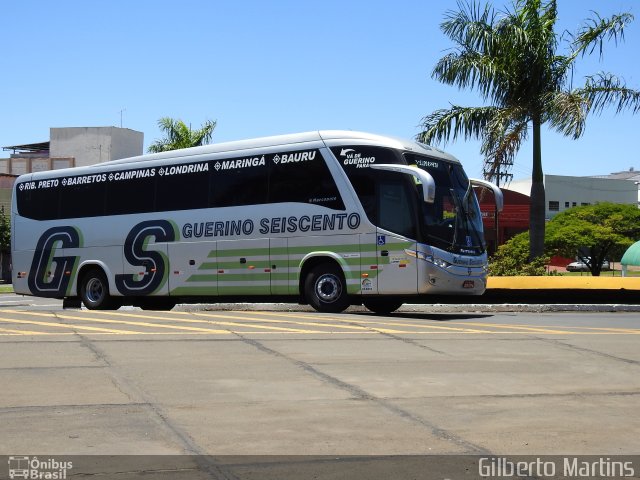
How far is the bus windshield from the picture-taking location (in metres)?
17.8

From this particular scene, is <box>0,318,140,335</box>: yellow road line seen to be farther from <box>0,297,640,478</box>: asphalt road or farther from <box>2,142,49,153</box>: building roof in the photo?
<box>2,142,49,153</box>: building roof

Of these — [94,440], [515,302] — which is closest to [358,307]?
[515,302]

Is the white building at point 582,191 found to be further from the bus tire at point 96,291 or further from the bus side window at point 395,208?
the bus side window at point 395,208

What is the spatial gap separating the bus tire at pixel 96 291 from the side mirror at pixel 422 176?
8.40 meters

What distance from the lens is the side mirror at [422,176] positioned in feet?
54.3

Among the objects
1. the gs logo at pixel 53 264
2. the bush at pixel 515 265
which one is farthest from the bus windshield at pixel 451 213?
the gs logo at pixel 53 264

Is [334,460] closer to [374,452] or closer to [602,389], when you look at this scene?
[374,452]

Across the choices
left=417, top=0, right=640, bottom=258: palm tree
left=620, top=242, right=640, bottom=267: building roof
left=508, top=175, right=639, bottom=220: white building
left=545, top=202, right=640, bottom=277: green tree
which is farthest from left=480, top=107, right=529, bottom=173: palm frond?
left=508, top=175, right=639, bottom=220: white building

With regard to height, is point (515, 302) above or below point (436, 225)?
below

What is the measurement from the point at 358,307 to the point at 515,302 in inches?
148

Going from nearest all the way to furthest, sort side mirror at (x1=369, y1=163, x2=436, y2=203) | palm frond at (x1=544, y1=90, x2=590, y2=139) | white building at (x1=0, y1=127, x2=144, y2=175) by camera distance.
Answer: side mirror at (x1=369, y1=163, x2=436, y2=203) < palm frond at (x1=544, y1=90, x2=590, y2=139) < white building at (x1=0, y1=127, x2=144, y2=175)

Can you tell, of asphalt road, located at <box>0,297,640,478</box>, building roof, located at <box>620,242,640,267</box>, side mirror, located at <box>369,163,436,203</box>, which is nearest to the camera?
asphalt road, located at <box>0,297,640,478</box>

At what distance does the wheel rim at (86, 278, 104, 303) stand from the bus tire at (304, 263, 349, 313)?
6287mm

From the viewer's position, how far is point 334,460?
598cm
